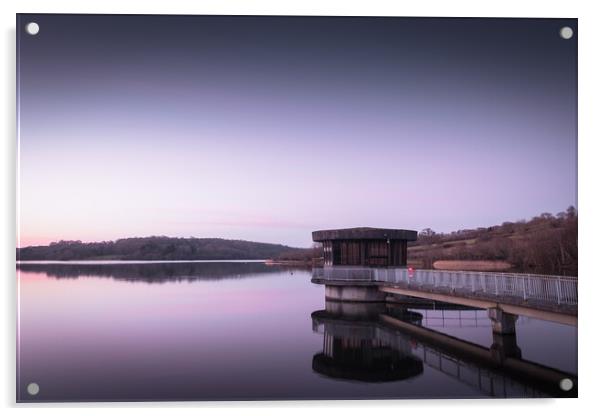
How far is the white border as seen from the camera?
6.37 meters

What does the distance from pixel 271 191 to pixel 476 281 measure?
4.77 m

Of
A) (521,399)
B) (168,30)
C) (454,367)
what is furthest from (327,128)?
(521,399)

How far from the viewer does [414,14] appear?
6871 millimetres

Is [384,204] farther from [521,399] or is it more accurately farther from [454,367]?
[521,399]

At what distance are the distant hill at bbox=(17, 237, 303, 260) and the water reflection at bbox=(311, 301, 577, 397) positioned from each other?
220 cm

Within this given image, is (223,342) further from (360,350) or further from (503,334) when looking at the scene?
(503,334)

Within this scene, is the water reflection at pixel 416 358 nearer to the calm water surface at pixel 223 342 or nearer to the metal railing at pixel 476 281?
the calm water surface at pixel 223 342

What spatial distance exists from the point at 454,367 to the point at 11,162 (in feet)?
24.1

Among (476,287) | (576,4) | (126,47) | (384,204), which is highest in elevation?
(576,4)

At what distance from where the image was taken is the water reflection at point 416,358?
699cm

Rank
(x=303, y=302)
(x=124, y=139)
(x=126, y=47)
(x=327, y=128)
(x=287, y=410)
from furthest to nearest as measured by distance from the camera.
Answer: (x=303, y=302)
(x=327, y=128)
(x=124, y=139)
(x=126, y=47)
(x=287, y=410)

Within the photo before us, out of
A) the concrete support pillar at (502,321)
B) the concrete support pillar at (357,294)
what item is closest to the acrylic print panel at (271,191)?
the concrete support pillar at (502,321)

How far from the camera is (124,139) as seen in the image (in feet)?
25.7

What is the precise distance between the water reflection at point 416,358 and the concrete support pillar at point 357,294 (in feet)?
4.41
